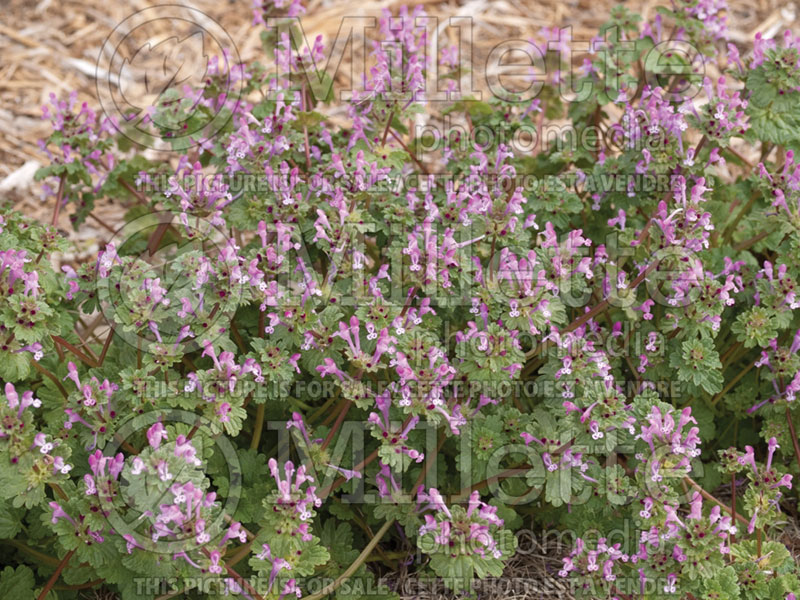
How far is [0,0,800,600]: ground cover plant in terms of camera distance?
3.55 meters

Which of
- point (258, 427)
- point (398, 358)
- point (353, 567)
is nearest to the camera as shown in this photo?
point (398, 358)

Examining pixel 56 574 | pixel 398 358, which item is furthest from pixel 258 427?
pixel 56 574

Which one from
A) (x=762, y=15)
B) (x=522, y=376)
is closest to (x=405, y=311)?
(x=522, y=376)

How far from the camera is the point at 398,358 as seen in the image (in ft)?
11.9

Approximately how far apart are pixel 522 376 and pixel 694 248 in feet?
3.24

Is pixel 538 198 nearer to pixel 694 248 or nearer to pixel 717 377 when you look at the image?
pixel 694 248

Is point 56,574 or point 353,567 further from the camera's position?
point 353,567

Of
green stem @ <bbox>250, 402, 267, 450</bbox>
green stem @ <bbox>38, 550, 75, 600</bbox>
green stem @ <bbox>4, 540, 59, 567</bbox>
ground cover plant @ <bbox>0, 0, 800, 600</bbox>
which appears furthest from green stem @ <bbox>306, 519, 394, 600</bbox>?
green stem @ <bbox>4, 540, 59, 567</bbox>

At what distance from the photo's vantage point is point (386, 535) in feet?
14.7

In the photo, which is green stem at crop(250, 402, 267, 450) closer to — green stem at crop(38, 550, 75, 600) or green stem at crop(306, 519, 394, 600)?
green stem at crop(306, 519, 394, 600)

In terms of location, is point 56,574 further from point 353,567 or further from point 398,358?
point 398,358

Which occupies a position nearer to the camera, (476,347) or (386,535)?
(476,347)

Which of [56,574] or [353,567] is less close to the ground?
[56,574]

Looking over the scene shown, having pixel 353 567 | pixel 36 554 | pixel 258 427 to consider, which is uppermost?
pixel 258 427
